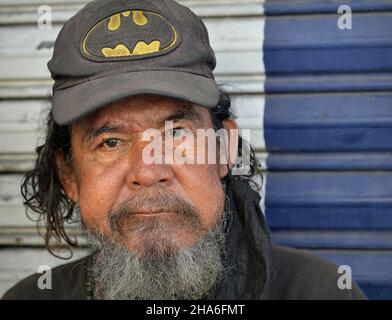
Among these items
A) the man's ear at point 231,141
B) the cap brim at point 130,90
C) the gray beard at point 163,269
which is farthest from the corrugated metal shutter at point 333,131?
the cap brim at point 130,90

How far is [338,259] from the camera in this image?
10.3 ft

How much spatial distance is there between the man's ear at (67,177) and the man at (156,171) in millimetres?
145

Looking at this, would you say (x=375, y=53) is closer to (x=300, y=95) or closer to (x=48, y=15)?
(x=300, y=95)

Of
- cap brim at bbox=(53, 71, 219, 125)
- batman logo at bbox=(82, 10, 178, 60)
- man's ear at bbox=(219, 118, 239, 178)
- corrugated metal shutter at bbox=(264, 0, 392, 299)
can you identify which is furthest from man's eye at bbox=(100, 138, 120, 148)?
corrugated metal shutter at bbox=(264, 0, 392, 299)

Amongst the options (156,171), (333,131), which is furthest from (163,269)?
(333,131)

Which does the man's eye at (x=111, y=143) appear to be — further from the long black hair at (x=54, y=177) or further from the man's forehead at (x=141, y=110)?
the long black hair at (x=54, y=177)

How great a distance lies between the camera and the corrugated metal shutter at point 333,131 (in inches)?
122

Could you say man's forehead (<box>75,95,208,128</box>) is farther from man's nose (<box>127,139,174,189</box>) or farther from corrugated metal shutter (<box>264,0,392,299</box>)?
corrugated metal shutter (<box>264,0,392,299</box>)

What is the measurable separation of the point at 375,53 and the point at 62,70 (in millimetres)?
1443

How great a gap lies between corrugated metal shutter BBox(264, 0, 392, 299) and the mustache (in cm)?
90

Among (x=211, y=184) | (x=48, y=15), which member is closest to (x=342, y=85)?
(x=211, y=184)

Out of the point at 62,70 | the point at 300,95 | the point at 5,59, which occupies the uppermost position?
the point at 5,59
